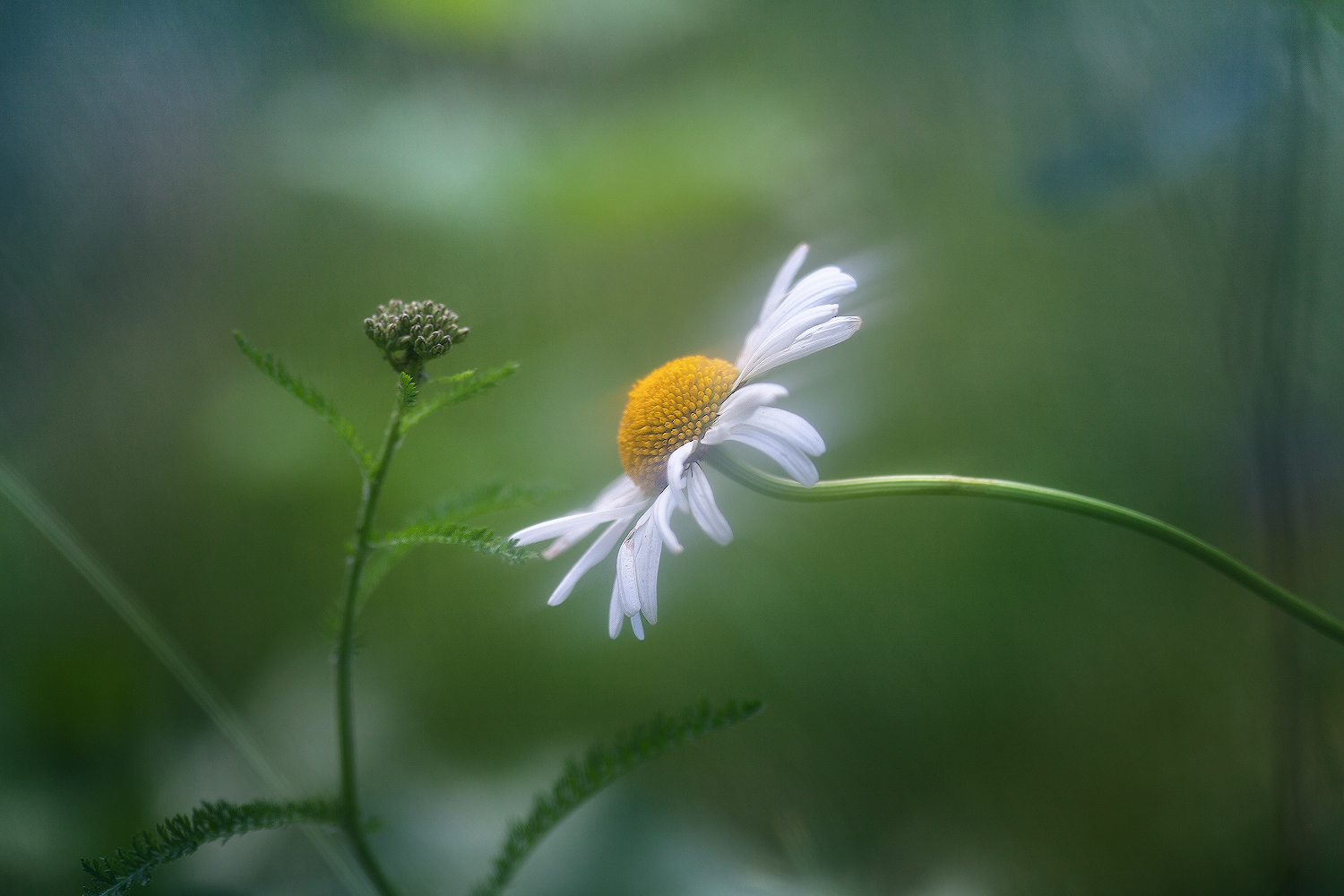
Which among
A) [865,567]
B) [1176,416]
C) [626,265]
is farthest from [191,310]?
[1176,416]

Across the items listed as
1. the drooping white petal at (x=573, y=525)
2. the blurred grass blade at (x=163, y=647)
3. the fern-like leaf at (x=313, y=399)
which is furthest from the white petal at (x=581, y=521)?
the blurred grass blade at (x=163, y=647)

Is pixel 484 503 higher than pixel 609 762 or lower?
higher

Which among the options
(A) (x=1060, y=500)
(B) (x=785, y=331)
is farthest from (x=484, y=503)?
(A) (x=1060, y=500)

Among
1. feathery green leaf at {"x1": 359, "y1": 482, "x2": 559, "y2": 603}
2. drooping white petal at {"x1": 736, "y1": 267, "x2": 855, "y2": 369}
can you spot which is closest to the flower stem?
feathery green leaf at {"x1": 359, "y1": 482, "x2": 559, "y2": 603}

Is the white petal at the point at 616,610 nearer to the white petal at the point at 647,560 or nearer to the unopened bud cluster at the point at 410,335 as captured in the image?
the white petal at the point at 647,560

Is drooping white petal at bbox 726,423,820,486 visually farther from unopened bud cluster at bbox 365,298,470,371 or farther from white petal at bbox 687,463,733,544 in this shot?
unopened bud cluster at bbox 365,298,470,371

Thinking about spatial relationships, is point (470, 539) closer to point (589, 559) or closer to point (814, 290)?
point (589, 559)
